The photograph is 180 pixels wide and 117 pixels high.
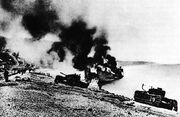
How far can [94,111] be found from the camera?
66.8 ft

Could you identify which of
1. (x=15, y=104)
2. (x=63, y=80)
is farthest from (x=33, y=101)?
(x=63, y=80)

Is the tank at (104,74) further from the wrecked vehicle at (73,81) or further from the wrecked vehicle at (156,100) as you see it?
the wrecked vehicle at (156,100)

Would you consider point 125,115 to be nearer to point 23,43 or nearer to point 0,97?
point 0,97

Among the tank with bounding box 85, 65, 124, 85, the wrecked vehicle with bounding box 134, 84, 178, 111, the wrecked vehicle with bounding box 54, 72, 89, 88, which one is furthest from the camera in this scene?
the tank with bounding box 85, 65, 124, 85

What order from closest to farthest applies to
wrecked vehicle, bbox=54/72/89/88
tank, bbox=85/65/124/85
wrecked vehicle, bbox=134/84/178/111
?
wrecked vehicle, bbox=134/84/178/111, wrecked vehicle, bbox=54/72/89/88, tank, bbox=85/65/124/85

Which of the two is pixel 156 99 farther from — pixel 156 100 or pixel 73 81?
pixel 73 81

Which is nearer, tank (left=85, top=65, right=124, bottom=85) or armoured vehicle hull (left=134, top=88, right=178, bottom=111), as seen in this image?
armoured vehicle hull (left=134, top=88, right=178, bottom=111)

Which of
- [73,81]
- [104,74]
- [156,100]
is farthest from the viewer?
[104,74]

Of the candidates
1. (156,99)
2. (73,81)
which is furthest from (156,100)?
(73,81)

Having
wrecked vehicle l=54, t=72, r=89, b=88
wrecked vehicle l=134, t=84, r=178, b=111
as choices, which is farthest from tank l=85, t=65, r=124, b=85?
wrecked vehicle l=134, t=84, r=178, b=111

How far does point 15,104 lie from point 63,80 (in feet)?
73.1

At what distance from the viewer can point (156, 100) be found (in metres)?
32.7

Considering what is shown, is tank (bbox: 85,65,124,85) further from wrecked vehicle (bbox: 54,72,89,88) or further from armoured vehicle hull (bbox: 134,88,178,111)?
armoured vehicle hull (bbox: 134,88,178,111)

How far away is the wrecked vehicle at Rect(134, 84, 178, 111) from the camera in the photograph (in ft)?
107
